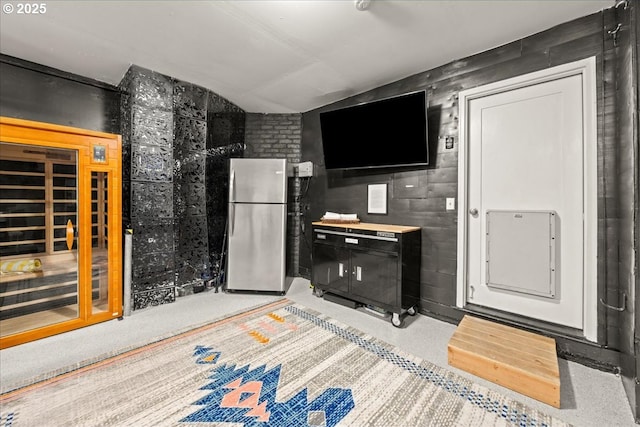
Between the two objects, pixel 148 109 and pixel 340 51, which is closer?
pixel 340 51

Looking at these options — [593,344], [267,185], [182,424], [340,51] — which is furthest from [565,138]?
[182,424]

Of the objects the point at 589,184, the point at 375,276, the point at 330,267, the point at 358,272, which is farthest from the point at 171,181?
the point at 589,184

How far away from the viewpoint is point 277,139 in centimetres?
421

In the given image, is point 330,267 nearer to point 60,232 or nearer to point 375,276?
point 375,276

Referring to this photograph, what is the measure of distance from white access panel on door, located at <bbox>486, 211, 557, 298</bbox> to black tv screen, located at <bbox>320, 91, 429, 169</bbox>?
3.08ft

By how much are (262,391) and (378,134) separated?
262 cm

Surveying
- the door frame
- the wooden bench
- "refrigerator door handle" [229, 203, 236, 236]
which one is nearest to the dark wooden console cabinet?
"refrigerator door handle" [229, 203, 236, 236]

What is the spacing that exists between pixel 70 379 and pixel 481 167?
3.61m

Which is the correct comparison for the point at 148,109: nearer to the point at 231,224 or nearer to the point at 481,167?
the point at 231,224

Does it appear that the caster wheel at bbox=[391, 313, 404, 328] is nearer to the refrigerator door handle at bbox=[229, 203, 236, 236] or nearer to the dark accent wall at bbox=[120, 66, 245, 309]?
the refrigerator door handle at bbox=[229, 203, 236, 236]

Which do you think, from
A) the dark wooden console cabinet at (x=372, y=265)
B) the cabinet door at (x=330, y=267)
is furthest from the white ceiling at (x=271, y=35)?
the cabinet door at (x=330, y=267)

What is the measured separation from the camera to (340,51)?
248 centimetres

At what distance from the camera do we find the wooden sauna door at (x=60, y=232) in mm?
2357

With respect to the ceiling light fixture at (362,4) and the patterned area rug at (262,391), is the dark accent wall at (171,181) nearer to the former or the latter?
the patterned area rug at (262,391)
